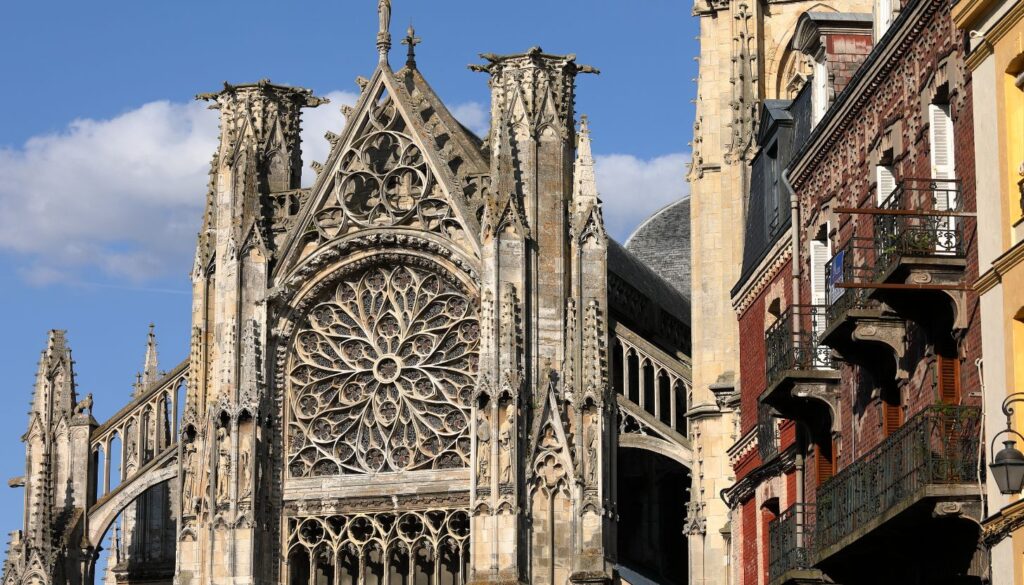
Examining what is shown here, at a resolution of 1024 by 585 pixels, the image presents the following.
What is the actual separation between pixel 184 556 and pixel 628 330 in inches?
430

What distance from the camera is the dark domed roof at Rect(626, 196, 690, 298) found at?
80.6m

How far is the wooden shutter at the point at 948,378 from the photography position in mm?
26422

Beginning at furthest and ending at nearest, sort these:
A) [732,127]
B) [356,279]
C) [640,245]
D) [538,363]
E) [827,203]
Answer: [640,245]
[356,279]
[538,363]
[732,127]
[827,203]

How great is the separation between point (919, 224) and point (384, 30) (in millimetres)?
39212

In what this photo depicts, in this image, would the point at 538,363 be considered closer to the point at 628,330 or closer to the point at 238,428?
the point at 628,330

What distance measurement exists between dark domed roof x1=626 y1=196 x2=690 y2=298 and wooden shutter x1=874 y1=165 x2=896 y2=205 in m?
49.7

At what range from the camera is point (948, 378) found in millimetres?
26594

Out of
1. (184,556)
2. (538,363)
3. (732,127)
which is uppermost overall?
(732,127)

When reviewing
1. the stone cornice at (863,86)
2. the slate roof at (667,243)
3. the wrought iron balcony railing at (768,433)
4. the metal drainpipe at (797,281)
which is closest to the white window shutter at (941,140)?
the stone cornice at (863,86)

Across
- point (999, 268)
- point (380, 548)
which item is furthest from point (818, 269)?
point (380, 548)

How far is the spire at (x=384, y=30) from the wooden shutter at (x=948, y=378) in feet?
126

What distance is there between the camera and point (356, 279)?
63.4 meters

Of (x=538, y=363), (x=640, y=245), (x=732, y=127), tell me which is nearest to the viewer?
(x=732, y=127)

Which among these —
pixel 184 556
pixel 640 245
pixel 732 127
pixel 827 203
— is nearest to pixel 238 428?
pixel 184 556
